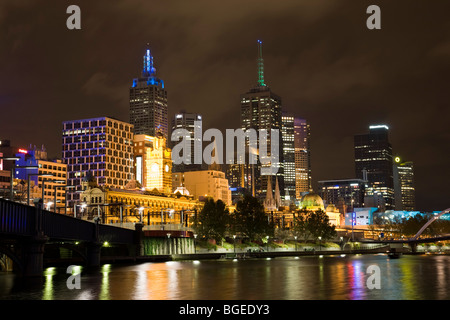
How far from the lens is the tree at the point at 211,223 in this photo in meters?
188

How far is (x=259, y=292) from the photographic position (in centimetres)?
5528

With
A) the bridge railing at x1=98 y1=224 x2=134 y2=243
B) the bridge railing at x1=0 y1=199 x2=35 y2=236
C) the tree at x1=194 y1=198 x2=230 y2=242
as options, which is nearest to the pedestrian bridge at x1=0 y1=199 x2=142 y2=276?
the bridge railing at x1=0 y1=199 x2=35 y2=236

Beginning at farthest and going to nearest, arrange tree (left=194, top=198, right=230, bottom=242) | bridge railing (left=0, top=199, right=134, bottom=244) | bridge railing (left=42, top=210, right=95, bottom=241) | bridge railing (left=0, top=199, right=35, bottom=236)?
1. tree (left=194, top=198, right=230, bottom=242)
2. bridge railing (left=42, top=210, right=95, bottom=241)
3. bridge railing (left=0, top=199, right=134, bottom=244)
4. bridge railing (left=0, top=199, right=35, bottom=236)

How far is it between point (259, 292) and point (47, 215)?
102ft

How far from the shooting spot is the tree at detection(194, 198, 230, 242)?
615 ft

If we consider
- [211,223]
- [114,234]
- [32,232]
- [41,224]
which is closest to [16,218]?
[32,232]

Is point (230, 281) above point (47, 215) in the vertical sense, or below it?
below

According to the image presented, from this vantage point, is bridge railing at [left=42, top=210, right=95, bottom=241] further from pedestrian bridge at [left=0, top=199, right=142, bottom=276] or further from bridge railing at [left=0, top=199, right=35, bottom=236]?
bridge railing at [left=0, top=199, right=35, bottom=236]

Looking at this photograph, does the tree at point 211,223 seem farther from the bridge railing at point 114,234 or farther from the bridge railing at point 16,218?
the bridge railing at point 16,218

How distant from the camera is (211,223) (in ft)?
614

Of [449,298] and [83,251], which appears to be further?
[83,251]
